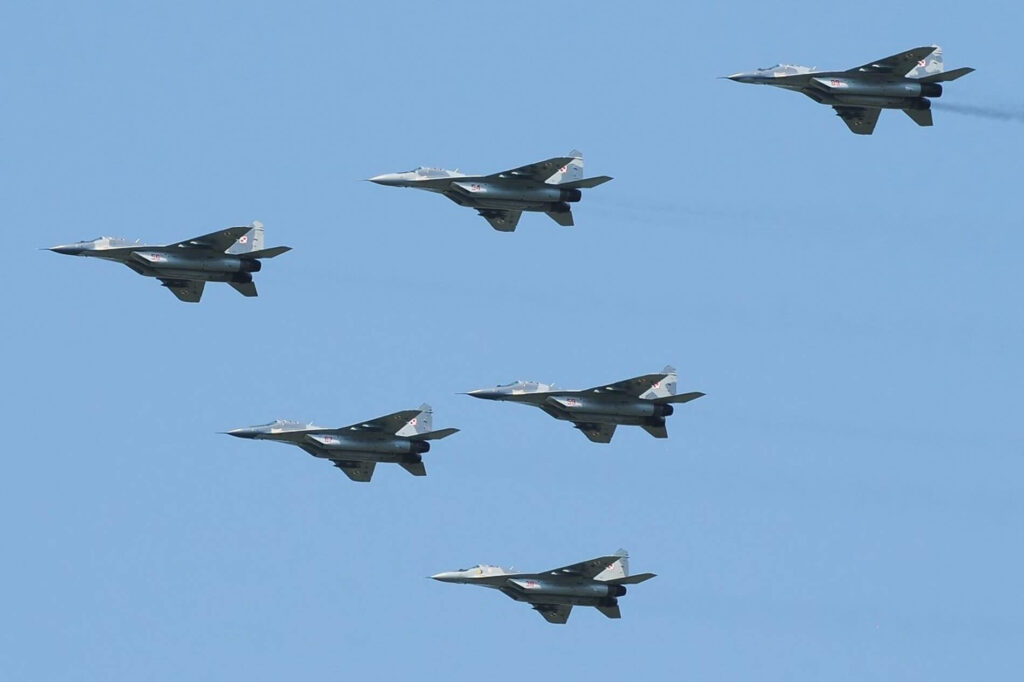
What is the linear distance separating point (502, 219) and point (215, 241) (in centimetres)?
1273

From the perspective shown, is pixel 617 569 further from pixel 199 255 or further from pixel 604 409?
pixel 199 255

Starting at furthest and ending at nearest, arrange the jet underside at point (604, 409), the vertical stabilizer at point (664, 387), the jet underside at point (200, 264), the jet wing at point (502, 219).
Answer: the jet wing at point (502, 219), the vertical stabilizer at point (664, 387), the jet underside at point (604, 409), the jet underside at point (200, 264)

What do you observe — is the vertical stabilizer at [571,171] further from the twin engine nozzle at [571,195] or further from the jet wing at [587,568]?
the jet wing at [587,568]

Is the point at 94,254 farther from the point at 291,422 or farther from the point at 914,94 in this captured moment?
the point at 914,94

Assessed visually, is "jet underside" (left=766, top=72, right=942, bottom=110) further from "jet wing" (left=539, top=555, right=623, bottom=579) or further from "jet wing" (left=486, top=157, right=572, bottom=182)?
"jet wing" (left=539, top=555, right=623, bottom=579)

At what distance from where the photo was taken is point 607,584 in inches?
3474

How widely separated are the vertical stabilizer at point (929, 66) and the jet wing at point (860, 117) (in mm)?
2539

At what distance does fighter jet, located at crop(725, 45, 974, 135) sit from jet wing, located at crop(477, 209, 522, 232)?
38.6 feet

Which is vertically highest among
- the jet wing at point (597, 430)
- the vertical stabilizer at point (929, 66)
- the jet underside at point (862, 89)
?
the vertical stabilizer at point (929, 66)

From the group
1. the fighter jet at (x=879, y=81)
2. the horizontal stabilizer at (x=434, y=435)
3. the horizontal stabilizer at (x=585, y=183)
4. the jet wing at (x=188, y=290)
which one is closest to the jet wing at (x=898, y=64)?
the fighter jet at (x=879, y=81)

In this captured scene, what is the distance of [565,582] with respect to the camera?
88875mm

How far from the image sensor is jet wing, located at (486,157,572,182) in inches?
3529

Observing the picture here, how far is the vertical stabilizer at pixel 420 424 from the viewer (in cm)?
8919

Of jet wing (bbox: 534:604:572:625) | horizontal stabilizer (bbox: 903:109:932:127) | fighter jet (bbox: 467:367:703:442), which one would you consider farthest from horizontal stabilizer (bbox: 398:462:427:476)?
horizontal stabilizer (bbox: 903:109:932:127)
